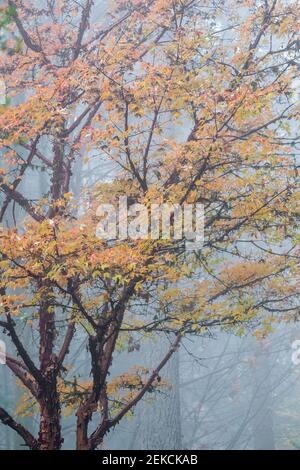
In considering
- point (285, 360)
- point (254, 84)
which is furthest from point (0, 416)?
point (285, 360)

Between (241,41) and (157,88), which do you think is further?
(241,41)

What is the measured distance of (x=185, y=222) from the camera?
4496 millimetres

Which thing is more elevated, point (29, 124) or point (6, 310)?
point (29, 124)

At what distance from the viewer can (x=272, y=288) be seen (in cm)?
593

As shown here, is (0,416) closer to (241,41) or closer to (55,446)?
(55,446)
